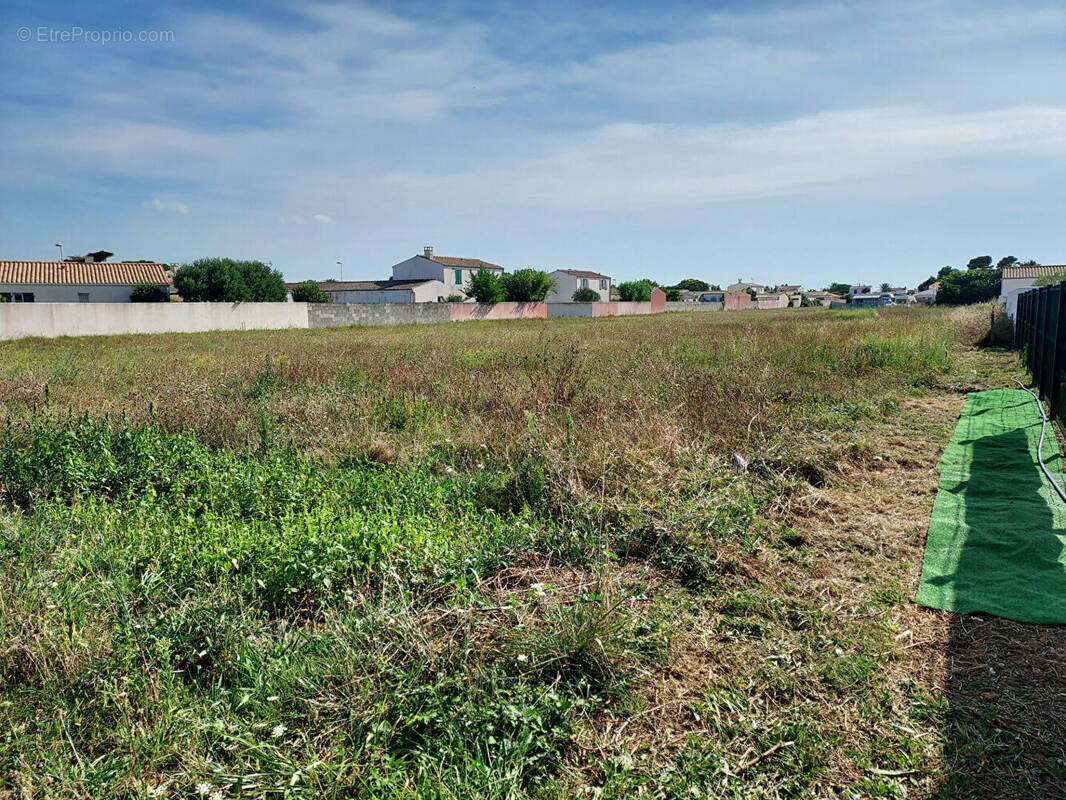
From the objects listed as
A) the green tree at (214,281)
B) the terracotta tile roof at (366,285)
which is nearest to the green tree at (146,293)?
the green tree at (214,281)

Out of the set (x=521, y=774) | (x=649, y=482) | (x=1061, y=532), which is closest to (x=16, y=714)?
(x=521, y=774)

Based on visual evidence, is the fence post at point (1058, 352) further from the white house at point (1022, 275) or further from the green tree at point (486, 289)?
the green tree at point (486, 289)

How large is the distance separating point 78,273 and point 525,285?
33464 mm

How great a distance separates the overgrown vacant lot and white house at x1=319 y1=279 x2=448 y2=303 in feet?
178

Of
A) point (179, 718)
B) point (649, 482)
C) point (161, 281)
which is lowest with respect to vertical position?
point (179, 718)

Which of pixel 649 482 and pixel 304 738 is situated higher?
pixel 649 482

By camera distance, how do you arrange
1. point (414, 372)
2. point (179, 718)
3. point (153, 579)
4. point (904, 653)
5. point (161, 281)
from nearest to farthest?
point (179, 718) → point (904, 653) → point (153, 579) → point (414, 372) → point (161, 281)

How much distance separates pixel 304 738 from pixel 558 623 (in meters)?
1.05

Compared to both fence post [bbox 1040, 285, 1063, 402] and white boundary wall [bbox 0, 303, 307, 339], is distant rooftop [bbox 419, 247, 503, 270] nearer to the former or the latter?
white boundary wall [bbox 0, 303, 307, 339]

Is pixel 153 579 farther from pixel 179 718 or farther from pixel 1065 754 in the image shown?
pixel 1065 754

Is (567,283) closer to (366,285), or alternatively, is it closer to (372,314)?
(366,285)

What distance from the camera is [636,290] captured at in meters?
70.6

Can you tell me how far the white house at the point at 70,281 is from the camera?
142 feet

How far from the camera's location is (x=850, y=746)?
7.52 ft
